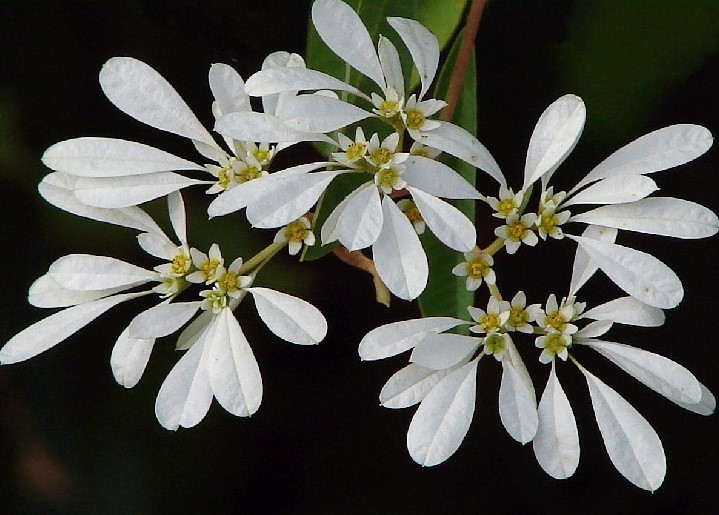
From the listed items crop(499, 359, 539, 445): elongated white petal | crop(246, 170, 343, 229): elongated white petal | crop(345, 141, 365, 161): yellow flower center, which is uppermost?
crop(345, 141, 365, 161): yellow flower center

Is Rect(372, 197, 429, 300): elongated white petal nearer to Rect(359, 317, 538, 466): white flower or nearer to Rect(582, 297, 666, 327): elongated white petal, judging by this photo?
Rect(359, 317, 538, 466): white flower

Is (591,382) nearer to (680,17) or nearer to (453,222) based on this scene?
(453,222)

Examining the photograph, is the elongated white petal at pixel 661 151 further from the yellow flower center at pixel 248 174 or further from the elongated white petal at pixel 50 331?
the elongated white petal at pixel 50 331

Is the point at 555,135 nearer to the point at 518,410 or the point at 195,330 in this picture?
the point at 518,410

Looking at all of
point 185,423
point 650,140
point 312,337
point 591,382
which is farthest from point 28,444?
point 650,140

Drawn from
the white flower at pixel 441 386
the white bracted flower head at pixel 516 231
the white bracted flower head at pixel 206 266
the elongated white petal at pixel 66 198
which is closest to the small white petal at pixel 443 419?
the white flower at pixel 441 386

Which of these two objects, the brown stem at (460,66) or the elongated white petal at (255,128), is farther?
the brown stem at (460,66)

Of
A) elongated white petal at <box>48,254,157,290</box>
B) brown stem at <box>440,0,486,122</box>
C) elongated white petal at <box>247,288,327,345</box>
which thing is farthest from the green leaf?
elongated white petal at <box>48,254,157,290</box>
